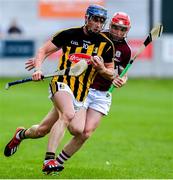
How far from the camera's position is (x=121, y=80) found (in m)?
10.8

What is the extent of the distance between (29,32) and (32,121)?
2010 cm

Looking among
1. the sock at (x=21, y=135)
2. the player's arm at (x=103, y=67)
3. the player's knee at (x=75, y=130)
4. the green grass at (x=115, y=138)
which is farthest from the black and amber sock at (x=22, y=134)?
the player's arm at (x=103, y=67)

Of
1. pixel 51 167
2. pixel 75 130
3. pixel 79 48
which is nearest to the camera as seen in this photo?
pixel 51 167

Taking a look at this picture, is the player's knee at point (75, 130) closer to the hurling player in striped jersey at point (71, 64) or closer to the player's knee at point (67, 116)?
the hurling player in striped jersey at point (71, 64)

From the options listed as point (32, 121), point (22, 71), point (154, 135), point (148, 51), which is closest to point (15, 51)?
point (22, 71)

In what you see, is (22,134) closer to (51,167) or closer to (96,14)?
(51,167)

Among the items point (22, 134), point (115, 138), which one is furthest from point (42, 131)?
point (115, 138)

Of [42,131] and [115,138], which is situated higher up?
[42,131]

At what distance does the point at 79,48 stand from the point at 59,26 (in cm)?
2743

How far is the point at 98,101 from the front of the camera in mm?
11070

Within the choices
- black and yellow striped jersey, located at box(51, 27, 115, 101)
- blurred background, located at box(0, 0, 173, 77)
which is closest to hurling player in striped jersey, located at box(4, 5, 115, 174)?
black and yellow striped jersey, located at box(51, 27, 115, 101)

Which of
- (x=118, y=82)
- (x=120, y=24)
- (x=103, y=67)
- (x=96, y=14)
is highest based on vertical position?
(x=96, y=14)

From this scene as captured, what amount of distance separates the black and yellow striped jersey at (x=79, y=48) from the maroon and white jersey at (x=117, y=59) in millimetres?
523

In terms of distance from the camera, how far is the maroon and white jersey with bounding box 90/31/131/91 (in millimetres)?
11227
